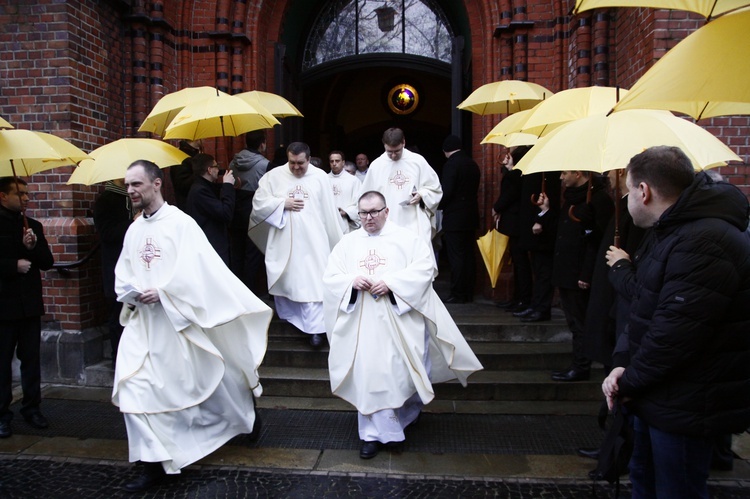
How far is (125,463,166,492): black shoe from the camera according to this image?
3.96 metres

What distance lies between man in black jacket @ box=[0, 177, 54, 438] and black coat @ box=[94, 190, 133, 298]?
1.90 ft

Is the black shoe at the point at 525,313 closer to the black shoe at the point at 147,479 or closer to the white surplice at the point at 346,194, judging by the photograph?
the white surplice at the point at 346,194

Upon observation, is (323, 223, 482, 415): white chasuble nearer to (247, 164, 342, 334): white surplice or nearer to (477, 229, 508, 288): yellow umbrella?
(247, 164, 342, 334): white surplice

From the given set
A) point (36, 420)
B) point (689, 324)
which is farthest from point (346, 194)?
point (689, 324)

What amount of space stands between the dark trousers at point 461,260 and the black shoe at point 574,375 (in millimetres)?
2048

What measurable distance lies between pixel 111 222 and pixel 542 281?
163 inches

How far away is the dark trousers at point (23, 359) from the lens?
4947mm

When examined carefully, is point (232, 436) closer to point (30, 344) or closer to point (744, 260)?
point (30, 344)

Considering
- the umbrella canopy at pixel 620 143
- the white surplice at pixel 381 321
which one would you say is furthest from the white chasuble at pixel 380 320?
the umbrella canopy at pixel 620 143

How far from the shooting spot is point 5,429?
489cm

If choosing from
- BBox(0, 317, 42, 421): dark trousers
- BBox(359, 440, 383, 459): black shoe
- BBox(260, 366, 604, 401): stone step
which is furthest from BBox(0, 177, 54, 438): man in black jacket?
BBox(359, 440, 383, 459): black shoe

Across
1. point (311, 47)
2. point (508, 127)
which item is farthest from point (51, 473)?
point (311, 47)

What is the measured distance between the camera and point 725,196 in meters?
2.55

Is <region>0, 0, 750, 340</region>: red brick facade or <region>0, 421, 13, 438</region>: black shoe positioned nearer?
<region>0, 421, 13, 438</region>: black shoe
